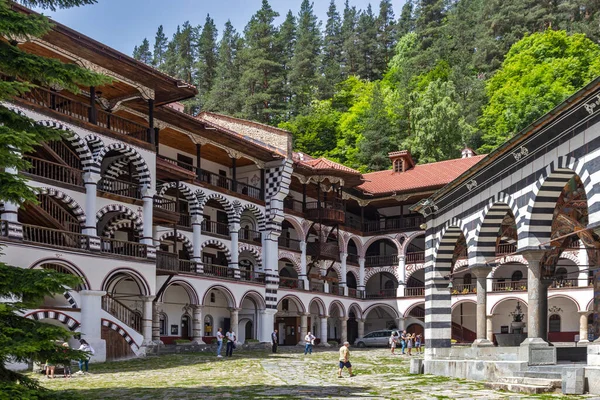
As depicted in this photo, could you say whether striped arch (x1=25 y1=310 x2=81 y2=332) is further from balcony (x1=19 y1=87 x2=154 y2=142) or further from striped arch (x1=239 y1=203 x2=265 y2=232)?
striped arch (x1=239 y1=203 x2=265 y2=232)

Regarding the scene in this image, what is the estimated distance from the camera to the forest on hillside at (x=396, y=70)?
188 ft

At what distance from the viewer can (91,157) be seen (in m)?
26.8

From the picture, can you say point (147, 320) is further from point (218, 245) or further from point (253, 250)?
point (253, 250)

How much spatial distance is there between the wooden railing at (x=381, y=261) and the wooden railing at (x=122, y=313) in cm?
2204

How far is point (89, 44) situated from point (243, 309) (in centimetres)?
1850

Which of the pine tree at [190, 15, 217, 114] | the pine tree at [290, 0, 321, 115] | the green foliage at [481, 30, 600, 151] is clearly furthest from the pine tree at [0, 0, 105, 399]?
the pine tree at [190, 15, 217, 114]

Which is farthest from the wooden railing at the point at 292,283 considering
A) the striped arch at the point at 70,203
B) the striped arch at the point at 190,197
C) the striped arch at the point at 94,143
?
the striped arch at the point at 94,143

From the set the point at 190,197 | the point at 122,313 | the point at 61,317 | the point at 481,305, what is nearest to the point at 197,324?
the point at 190,197

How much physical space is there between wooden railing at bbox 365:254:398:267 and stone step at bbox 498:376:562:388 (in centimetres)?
3373

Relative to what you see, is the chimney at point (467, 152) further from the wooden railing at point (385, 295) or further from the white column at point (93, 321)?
the white column at point (93, 321)

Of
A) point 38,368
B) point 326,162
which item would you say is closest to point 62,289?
point 38,368

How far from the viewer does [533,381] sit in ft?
44.5

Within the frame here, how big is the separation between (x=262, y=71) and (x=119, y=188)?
1701 inches

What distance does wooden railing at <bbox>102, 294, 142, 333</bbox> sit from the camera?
27.0 meters
